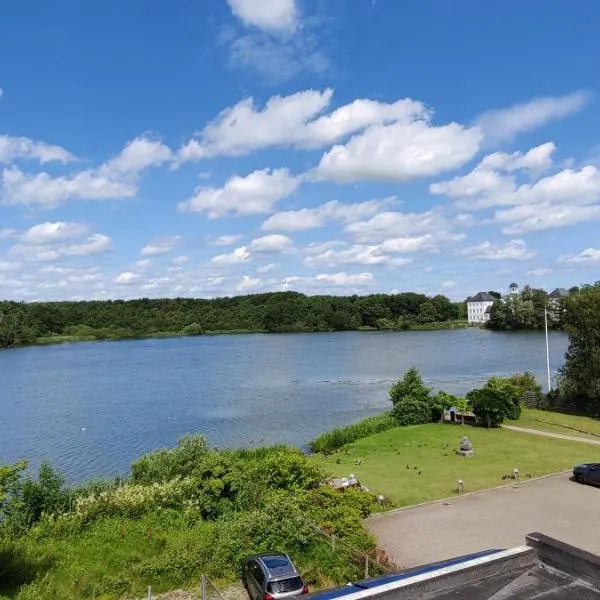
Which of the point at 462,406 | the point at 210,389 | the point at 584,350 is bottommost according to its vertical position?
the point at 210,389

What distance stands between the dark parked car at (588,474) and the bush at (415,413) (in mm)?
15669

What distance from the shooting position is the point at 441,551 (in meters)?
17.4

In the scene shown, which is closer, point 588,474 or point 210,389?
point 588,474

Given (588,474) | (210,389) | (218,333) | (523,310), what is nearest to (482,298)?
(523,310)

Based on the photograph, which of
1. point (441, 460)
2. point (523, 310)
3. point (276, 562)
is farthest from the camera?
point (523, 310)

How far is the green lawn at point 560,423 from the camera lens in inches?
1369

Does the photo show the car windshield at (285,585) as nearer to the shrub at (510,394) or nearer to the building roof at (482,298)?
the shrub at (510,394)

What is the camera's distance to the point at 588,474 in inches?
924

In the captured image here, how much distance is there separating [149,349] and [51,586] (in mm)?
107824

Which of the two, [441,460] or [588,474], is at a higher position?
[588,474]

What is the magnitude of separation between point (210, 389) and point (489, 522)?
46.4 metres

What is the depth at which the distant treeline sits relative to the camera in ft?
510

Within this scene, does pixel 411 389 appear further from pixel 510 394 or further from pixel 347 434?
pixel 510 394

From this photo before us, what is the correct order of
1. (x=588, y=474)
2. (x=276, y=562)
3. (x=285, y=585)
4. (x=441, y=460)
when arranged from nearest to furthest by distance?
(x=285, y=585)
(x=276, y=562)
(x=588, y=474)
(x=441, y=460)
